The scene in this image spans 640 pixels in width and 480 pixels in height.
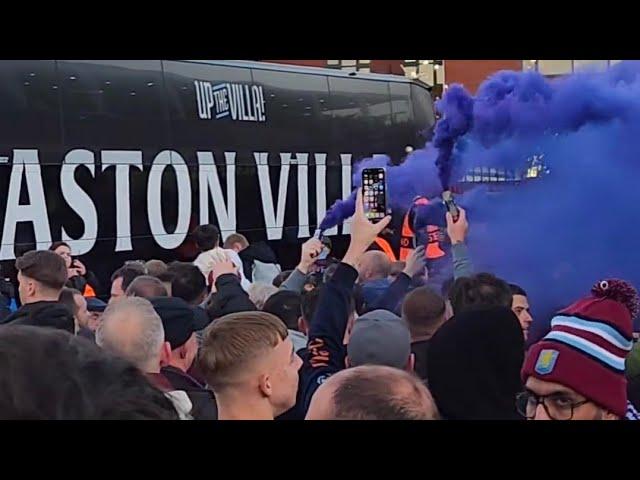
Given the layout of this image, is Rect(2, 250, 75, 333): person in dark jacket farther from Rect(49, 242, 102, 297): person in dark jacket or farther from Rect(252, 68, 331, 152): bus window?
Rect(252, 68, 331, 152): bus window

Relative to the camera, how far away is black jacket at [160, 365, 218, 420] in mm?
2670

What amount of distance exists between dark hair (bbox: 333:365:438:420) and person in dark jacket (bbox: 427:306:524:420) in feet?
1.66

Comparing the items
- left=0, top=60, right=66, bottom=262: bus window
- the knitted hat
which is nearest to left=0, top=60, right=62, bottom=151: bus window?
left=0, top=60, right=66, bottom=262: bus window

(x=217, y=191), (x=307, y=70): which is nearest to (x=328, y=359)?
(x=217, y=191)

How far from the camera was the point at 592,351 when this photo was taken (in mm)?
2441

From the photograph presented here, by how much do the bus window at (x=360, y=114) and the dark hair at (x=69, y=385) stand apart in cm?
1043

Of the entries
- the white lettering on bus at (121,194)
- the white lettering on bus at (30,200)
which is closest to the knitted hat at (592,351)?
the white lettering on bus at (30,200)

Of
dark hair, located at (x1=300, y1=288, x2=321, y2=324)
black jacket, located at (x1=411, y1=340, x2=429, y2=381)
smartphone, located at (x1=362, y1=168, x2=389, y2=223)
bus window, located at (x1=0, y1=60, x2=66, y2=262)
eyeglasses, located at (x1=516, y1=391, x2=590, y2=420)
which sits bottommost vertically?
black jacket, located at (x1=411, y1=340, x2=429, y2=381)

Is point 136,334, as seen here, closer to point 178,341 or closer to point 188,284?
point 178,341

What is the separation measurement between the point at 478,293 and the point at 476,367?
1.34m

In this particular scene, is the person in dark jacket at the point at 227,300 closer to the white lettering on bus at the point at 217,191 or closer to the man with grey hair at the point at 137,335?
the man with grey hair at the point at 137,335

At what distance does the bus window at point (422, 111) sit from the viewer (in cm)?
1355

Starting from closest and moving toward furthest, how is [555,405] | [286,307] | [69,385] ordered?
1. [69,385]
2. [555,405]
3. [286,307]
